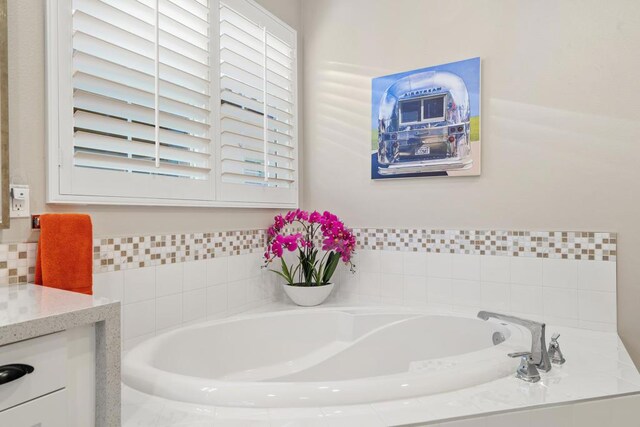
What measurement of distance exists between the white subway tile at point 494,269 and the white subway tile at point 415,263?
1.05 feet

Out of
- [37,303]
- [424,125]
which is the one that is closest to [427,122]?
[424,125]

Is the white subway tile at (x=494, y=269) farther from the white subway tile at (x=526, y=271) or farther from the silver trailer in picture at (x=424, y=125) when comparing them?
the silver trailer in picture at (x=424, y=125)

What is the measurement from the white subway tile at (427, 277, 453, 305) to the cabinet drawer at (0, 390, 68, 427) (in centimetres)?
189

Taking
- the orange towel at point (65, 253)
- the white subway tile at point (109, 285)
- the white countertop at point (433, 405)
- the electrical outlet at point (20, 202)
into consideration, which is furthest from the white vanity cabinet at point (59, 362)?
the white subway tile at point (109, 285)

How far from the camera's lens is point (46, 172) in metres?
1.38

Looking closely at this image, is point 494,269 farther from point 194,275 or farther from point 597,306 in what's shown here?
point 194,275

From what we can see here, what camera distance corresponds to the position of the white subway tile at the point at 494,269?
2131mm

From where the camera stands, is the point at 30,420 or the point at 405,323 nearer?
the point at 30,420

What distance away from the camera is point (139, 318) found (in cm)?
170

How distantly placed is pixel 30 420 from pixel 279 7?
99.1 inches

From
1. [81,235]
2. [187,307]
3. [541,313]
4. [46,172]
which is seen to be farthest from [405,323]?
[46,172]

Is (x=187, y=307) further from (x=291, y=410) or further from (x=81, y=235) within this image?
(x=291, y=410)

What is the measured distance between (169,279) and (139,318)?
→ 0.22m

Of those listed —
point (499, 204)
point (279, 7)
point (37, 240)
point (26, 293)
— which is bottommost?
point (26, 293)
